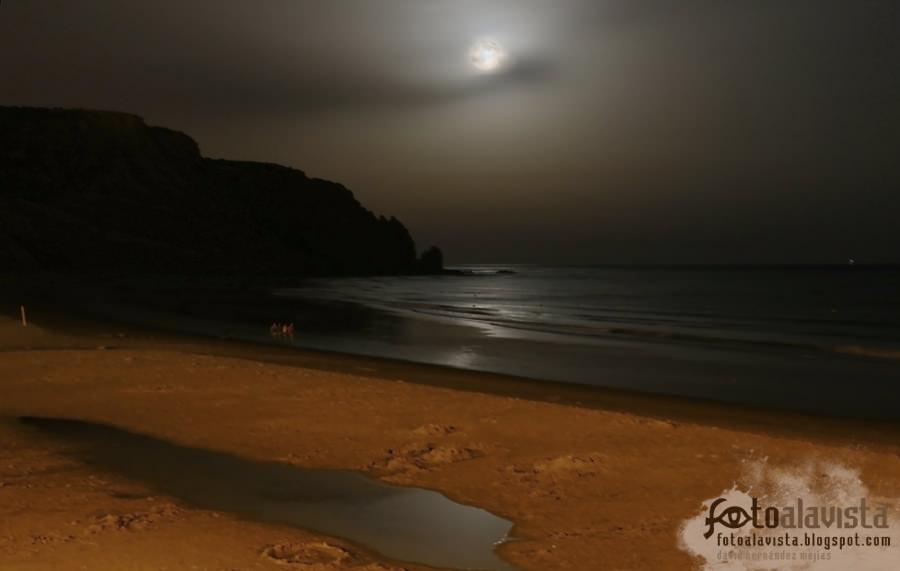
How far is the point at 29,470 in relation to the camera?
833cm

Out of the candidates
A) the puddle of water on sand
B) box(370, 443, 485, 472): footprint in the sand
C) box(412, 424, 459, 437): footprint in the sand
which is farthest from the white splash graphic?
box(412, 424, 459, 437): footprint in the sand

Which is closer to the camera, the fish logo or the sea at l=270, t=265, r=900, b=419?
the fish logo

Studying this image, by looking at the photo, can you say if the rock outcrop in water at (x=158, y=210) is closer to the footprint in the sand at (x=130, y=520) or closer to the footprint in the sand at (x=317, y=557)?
the footprint in the sand at (x=130, y=520)

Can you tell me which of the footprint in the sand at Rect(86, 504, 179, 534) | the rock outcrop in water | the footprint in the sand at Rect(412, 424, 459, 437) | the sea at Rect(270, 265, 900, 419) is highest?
the rock outcrop in water

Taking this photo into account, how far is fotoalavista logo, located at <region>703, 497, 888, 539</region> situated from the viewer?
22.9 feet

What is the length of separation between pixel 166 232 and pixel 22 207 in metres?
22.1

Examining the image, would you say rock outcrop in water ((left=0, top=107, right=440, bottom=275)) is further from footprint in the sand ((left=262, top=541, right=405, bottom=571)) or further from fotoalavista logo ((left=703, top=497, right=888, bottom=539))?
fotoalavista logo ((left=703, top=497, right=888, bottom=539))

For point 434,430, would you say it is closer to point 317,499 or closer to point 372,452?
point 372,452

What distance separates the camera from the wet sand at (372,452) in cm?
622

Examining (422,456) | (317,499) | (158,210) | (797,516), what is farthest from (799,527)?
(158,210)

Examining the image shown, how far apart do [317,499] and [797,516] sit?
17.6 feet

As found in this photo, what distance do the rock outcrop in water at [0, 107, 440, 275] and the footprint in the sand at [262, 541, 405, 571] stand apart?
91657 millimetres

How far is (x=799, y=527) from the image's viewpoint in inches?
272

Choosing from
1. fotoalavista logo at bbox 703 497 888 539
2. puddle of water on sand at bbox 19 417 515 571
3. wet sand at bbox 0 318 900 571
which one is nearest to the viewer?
wet sand at bbox 0 318 900 571
